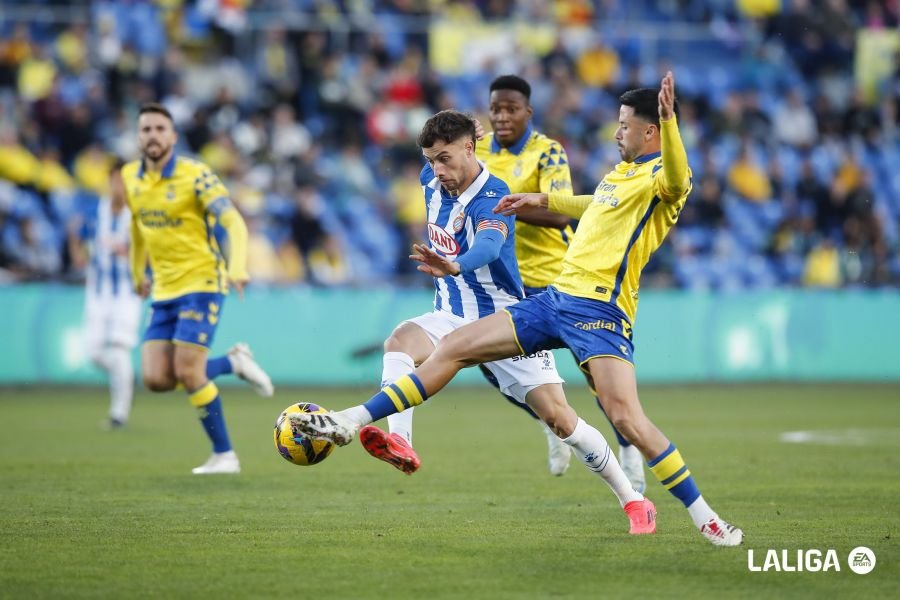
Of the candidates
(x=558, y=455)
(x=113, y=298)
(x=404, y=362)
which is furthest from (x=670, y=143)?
(x=113, y=298)

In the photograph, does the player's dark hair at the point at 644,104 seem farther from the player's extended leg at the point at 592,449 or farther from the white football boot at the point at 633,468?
the white football boot at the point at 633,468

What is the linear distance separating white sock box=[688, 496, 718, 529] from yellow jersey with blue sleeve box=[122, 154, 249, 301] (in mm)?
4810

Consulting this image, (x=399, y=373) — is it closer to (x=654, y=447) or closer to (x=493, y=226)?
(x=493, y=226)

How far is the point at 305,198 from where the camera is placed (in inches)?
782

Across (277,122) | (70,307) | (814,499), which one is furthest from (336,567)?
(277,122)

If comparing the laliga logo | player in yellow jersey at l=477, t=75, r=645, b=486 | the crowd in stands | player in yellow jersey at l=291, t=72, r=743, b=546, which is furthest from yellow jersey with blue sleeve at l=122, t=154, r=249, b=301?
the crowd in stands

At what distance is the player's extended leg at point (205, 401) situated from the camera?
34.0 feet

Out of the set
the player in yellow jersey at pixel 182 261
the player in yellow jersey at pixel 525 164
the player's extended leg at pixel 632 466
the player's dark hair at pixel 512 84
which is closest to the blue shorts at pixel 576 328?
the player's extended leg at pixel 632 466

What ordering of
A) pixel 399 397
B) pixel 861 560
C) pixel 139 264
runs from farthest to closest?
1. pixel 139 264
2. pixel 399 397
3. pixel 861 560

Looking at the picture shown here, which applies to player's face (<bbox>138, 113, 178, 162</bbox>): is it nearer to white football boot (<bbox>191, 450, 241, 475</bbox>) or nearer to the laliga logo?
white football boot (<bbox>191, 450, 241, 475</bbox>)

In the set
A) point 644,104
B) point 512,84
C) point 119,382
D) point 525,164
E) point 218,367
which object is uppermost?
point 512,84

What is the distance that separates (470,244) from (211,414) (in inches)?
128

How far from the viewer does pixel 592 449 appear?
7.70m

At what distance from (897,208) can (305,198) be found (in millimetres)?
11120
